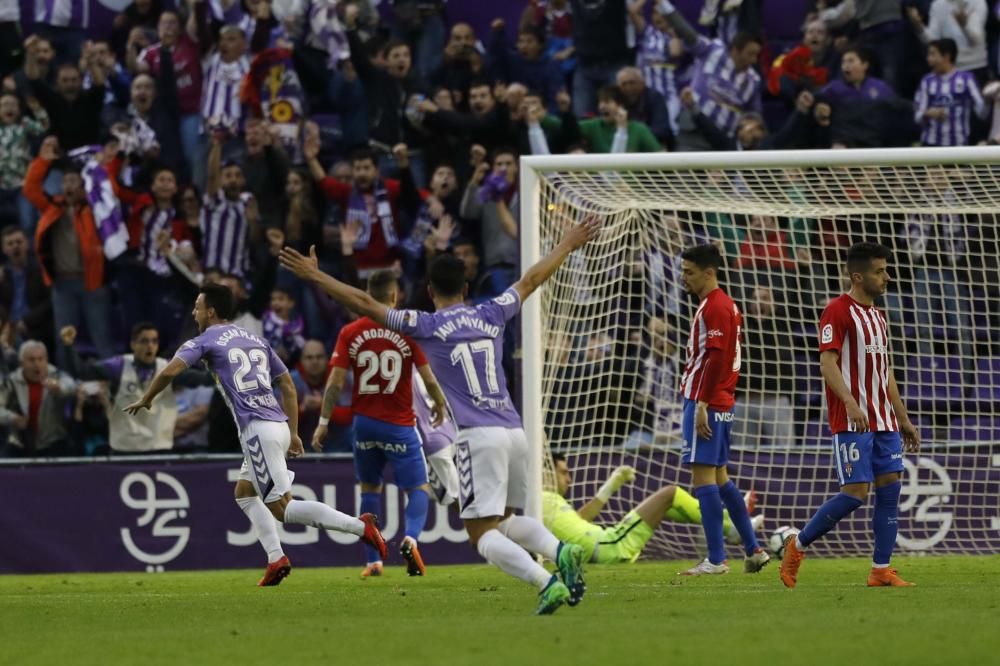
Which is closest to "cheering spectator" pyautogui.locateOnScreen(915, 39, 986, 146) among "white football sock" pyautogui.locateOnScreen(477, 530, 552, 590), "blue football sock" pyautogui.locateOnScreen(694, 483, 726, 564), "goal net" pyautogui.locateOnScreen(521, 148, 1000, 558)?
"goal net" pyautogui.locateOnScreen(521, 148, 1000, 558)

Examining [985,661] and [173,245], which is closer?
[985,661]

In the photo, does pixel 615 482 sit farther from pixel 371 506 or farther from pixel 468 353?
pixel 468 353

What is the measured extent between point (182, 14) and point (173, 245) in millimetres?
2990

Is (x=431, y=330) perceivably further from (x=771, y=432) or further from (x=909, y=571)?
(x=771, y=432)

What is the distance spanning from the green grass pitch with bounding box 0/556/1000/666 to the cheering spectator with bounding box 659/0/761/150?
650 cm

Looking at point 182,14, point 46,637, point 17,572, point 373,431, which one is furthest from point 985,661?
point 182,14

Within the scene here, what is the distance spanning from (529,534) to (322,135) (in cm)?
1052

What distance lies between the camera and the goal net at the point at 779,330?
14055mm

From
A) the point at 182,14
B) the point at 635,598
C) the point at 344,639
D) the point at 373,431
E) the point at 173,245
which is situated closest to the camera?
the point at 344,639

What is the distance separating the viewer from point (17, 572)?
1506 cm

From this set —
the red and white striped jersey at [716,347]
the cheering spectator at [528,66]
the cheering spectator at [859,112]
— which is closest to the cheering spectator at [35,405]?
the cheering spectator at [528,66]

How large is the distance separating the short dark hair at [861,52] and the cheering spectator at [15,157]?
28.1 ft

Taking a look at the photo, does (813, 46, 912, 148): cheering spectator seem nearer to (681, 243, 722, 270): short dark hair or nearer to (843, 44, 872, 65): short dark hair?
(843, 44, 872, 65): short dark hair

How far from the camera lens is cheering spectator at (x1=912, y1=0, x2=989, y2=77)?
17.5m
